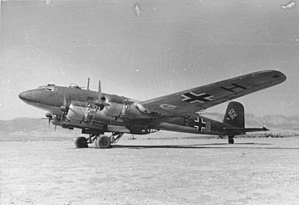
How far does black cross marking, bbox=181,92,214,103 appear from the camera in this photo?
13.7m

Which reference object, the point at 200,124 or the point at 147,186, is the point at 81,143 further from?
the point at 147,186

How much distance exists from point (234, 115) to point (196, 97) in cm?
792

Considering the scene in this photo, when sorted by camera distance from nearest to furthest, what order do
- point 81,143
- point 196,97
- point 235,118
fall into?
point 196,97 → point 81,143 → point 235,118

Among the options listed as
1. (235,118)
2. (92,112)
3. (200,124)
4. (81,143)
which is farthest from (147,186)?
(235,118)

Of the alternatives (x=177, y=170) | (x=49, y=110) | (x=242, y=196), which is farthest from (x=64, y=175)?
(x=49, y=110)

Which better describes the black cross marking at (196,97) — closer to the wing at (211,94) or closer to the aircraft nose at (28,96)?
the wing at (211,94)

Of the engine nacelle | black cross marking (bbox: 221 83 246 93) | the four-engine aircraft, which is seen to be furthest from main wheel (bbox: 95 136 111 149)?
black cross marking (bbox: 221 83 246 93)

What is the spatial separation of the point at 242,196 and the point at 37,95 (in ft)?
40.5

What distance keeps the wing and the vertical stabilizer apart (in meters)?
6.17

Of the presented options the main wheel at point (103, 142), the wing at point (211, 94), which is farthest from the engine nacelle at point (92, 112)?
the wing at point (211, 94)

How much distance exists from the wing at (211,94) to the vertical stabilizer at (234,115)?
6.17 meters

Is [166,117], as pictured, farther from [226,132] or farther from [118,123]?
[226,132]

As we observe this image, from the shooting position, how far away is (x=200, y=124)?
57.6 feet

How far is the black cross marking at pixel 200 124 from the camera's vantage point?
17.3 metres
